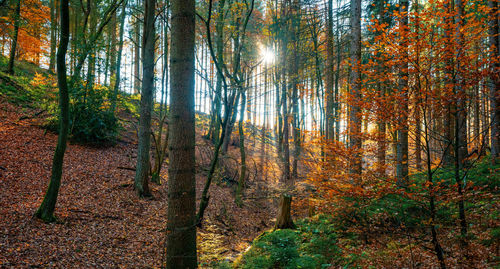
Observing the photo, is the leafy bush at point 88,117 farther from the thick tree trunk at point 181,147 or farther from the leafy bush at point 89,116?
the thick tree trunk at point 181,147

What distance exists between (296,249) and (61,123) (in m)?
5.20

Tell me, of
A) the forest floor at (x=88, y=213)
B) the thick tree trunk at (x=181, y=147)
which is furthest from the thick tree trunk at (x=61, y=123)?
the thick tree trunk at (x=181, y=147)

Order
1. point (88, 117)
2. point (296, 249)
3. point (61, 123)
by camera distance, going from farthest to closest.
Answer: point (88, 117), point (296, 249), point (61, 123)

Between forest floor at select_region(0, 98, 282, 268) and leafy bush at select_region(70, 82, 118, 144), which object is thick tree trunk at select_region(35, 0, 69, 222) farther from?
leafy bush at select_region(70, 82, 118, 144)

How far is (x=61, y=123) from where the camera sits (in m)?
4.67

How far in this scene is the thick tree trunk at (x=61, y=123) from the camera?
4379 millimetres

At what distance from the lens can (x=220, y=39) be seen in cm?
883

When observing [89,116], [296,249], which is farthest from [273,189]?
[89,116]

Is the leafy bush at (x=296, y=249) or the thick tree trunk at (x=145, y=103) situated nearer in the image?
the leafy bush at (x=296, y=249)

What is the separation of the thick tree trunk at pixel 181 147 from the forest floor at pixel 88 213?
2.25 m

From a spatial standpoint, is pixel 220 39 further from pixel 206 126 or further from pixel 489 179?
pixel 206 126

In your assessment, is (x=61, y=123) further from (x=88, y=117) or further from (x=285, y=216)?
(x=88, y=117)

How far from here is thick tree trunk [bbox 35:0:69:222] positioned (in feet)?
14.4

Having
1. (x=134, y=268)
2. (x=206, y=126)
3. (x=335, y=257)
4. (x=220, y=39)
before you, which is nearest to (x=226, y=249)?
(x=134, y=268)
